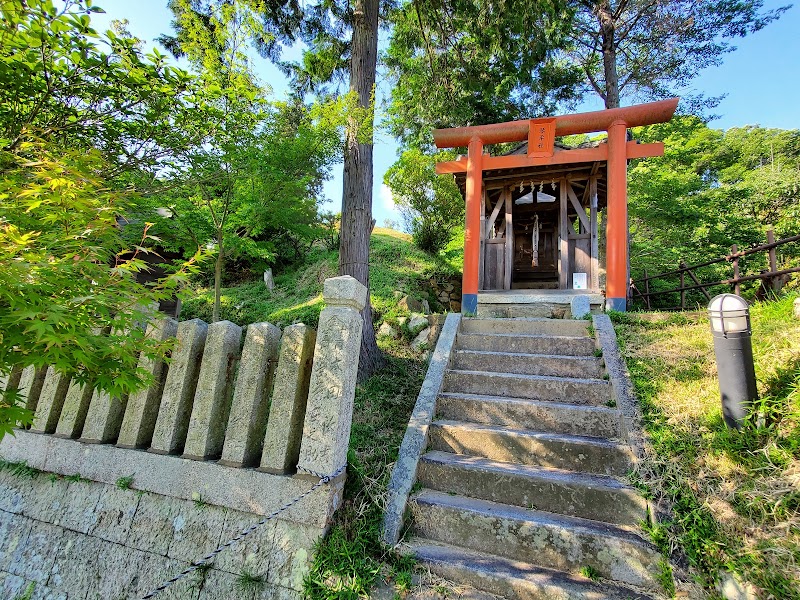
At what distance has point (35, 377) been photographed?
3367 mm

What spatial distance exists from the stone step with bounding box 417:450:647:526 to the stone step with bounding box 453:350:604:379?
4.15 feet

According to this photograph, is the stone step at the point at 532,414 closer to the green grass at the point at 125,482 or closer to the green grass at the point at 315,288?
the green grass at the point at 125,482

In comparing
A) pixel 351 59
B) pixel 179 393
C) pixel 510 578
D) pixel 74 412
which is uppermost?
pixel 351 59

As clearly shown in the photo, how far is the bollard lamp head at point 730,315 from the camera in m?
2.35

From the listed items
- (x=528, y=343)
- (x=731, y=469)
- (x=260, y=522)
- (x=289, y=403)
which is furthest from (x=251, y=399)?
(x=731, y=469)

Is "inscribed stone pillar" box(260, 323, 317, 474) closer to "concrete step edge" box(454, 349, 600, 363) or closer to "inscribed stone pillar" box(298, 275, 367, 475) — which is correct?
"inscribed stone pillar" box(298, 275, 367, 475)

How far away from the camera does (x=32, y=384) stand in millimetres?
3334

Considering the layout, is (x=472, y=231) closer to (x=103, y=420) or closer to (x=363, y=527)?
(x=363, y=527)

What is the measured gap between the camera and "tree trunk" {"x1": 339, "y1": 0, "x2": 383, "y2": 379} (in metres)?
4.89

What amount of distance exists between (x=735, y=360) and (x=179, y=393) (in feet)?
12.8

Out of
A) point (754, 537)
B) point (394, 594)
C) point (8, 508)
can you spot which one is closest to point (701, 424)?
point (754, 537)

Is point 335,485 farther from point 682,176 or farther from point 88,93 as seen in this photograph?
point 682,176

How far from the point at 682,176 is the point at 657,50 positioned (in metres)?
3.88

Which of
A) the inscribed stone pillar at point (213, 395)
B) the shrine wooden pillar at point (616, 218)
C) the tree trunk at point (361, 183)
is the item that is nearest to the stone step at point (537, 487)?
the inscribed stone pillar at point (213, 395)
